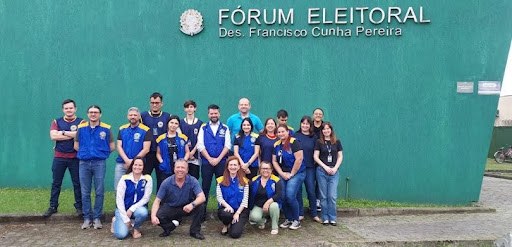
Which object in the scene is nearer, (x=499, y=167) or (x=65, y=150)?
(x=65, y=150)

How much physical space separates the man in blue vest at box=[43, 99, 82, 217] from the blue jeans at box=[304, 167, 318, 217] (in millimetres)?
3273

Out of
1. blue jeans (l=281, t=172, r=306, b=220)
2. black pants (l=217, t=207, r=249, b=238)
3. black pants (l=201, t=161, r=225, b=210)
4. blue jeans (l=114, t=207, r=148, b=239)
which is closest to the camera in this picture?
blue jeans (l=114, t=207, r=148, b=239)

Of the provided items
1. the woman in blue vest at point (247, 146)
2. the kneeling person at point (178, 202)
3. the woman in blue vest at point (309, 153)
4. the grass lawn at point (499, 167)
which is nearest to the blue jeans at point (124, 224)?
the kneeling person at point (178, 202)

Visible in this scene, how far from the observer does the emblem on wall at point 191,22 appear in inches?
334

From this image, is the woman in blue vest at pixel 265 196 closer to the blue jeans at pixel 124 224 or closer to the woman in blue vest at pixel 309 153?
the woman in blue vest at pixel 309 153

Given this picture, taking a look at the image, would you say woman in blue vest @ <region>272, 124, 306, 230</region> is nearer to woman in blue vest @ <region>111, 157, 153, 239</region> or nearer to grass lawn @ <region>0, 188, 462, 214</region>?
grass lawn @ <region>0, 188, 462, 214</region>

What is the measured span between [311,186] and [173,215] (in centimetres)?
214

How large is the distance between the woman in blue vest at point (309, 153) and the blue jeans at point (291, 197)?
0.28m

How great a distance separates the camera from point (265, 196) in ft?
21.2

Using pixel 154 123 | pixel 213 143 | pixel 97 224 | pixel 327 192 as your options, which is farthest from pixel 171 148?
pixel 327 192

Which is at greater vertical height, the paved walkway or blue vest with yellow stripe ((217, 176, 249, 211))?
blue vest with yellow stripe ((217, 176, 249, 211))

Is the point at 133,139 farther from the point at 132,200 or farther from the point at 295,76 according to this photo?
the point at 295,76

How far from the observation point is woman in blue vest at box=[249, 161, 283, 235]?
253 inches

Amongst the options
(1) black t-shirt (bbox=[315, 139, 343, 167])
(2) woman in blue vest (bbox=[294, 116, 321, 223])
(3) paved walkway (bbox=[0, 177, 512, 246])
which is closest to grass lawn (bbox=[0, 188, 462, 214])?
(3) paved walkway (bbox=[0, 177, 512, 246])
